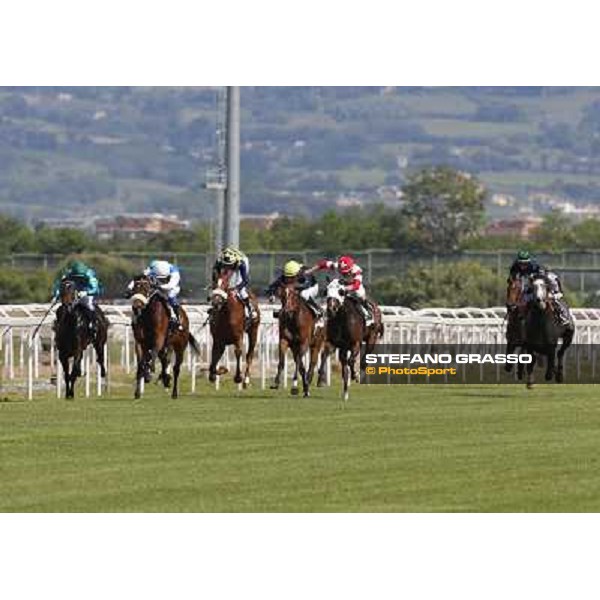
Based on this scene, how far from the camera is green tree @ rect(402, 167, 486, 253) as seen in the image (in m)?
126

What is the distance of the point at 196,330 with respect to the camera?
1436 inches

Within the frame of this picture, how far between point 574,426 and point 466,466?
4.85 meters

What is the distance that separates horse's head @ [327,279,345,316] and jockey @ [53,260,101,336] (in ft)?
8.60

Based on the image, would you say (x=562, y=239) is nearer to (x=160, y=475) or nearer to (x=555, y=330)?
(x=555, y=330)

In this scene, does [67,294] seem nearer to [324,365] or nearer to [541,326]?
[324,365]

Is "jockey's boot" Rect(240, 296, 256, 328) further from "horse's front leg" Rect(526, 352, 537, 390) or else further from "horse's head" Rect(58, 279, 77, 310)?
"horse's front leg" Rect(526, 352, 537, 390)

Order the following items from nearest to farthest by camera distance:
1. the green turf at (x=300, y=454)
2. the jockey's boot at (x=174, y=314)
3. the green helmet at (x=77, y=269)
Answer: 1. the green turf at (x=300, y=454)
2. the green helmet at (x=77, y=269)
3. the jockey's boot at (x=174, y=314)

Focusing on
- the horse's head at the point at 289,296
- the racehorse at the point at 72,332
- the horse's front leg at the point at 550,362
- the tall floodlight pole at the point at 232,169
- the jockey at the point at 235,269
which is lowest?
the horse's front leg at the point at 550,362

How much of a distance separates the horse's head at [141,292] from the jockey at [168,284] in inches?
2.7

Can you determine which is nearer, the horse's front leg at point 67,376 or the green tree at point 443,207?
the horse's front leg at point 67,376

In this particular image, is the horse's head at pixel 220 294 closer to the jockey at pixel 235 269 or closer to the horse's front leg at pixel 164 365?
the jockey at pixel 235 269

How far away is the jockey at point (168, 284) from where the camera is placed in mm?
30469

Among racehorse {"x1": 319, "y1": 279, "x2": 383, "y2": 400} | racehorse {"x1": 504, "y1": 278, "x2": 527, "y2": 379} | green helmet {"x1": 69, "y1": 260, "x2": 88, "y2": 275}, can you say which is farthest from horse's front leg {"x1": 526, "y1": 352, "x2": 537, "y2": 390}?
green helmet {"x1": 69, "y1": 260, "x2": 88, "y2": 275}

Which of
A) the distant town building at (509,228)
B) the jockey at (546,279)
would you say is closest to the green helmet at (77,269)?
the jockey at (546,279)
